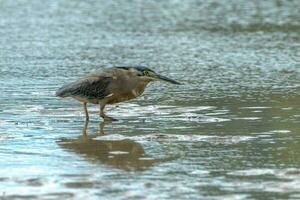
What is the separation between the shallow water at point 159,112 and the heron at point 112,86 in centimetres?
24

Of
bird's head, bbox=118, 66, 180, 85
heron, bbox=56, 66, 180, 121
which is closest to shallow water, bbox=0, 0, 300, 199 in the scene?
heron, bbox=56, 66, 180, 121

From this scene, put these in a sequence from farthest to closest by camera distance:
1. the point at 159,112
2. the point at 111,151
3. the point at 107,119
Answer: the point at 159,112
the point at 107,119
the point at 111,151

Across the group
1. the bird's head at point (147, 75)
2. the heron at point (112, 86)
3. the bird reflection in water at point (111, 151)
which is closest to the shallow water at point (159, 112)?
the bird reflection in water at point (111, 151)

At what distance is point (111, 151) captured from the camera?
31.0ft

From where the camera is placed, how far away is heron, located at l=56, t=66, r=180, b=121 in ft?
37.1

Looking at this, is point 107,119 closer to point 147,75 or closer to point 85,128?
point 85,128

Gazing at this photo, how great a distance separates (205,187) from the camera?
7773 millimetres

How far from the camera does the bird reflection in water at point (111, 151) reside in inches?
348

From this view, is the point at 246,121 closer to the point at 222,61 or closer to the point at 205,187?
the point at 205,187

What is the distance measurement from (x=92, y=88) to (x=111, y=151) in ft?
6.48

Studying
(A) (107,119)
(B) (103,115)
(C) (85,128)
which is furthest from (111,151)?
(B) (103,115)

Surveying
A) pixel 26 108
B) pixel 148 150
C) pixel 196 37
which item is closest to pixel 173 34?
pixel 196 37

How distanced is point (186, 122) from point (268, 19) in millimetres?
12369

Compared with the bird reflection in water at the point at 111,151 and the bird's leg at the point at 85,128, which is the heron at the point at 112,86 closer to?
the bird's leg at the point at 85,128
